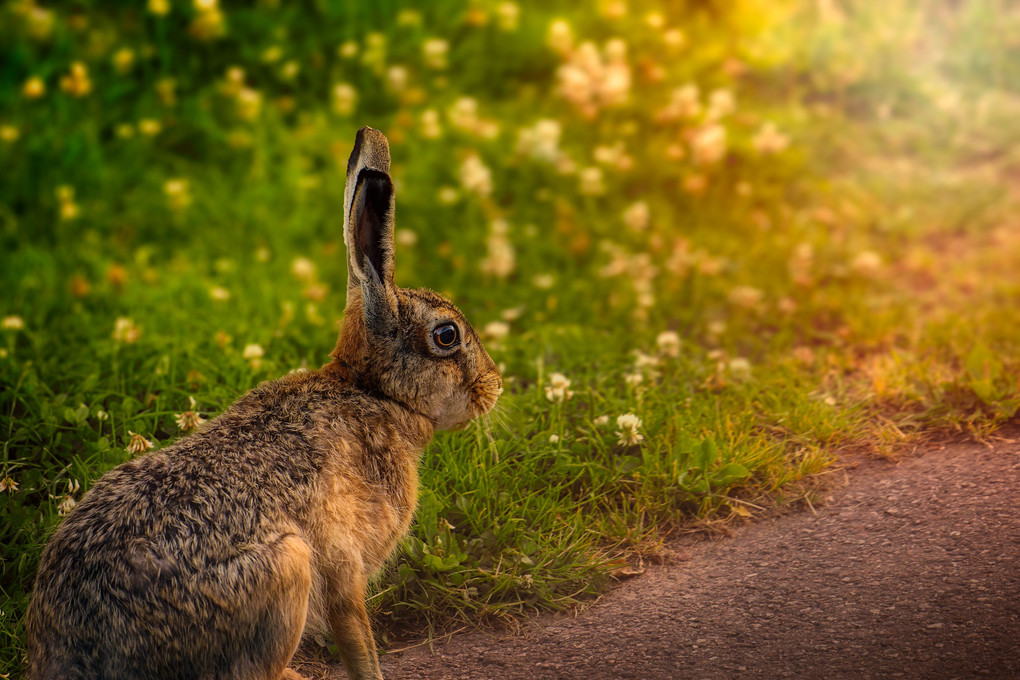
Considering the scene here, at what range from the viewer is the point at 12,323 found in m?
5.72

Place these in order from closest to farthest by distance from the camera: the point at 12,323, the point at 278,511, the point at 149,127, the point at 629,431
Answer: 1. the point at 278,511
2. the point at 629,431
3. the point at 12,323
4. the point at 149,127

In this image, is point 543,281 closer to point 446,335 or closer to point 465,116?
point 465,116

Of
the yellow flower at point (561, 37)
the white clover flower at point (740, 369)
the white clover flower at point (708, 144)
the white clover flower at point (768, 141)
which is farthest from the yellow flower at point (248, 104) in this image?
the white clover flower at point (740, 369)

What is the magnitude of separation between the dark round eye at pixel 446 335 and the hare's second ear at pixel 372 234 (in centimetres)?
27

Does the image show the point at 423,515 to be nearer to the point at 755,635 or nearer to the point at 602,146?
the point at 755,635

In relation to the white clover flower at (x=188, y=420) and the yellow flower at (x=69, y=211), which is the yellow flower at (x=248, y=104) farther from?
the white clover flower at (x=188, y=420)

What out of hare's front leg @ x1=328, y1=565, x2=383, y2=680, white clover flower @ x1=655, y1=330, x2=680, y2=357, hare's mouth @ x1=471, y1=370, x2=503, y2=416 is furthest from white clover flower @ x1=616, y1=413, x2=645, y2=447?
hare's front leg @ x1=328, y1=565, x2=383, y2=680

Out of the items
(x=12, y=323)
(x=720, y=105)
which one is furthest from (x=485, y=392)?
(x=720, y=105)

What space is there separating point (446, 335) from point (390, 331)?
0.79ft

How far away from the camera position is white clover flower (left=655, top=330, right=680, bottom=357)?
6.03m

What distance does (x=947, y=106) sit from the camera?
9.46 m

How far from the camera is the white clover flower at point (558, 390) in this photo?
530 cm

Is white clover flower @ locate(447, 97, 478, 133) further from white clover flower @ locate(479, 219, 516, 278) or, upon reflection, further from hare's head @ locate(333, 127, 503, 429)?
hare's head @ locate(333, 127, 503, 429)

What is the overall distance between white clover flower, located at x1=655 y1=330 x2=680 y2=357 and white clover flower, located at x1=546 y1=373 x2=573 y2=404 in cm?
89
